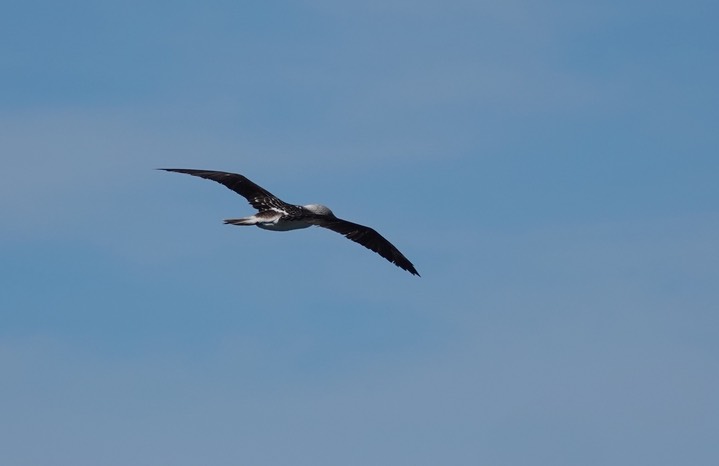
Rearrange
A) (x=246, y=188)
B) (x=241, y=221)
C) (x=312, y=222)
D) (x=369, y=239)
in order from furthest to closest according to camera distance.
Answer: (x=246, y=188) < (x=369, y=239) < (x=312, y=222) < (x=241, y=221)

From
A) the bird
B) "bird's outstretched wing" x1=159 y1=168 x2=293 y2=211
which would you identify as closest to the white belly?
the bird

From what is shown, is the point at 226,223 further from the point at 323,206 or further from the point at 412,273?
the point at 412,273

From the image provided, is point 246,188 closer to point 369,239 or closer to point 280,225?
point 280,225

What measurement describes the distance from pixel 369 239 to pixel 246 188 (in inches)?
251

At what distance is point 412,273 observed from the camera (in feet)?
181

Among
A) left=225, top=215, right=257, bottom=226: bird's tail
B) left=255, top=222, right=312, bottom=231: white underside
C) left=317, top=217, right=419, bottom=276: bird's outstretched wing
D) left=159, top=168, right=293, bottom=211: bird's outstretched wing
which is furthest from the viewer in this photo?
left=159, top=168, right=293, bottom=211: bird's outstretched wing

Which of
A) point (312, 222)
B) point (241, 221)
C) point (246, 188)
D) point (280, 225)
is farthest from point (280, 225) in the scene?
point (246, 188)

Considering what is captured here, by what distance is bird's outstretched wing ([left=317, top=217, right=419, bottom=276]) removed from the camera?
2203 inches

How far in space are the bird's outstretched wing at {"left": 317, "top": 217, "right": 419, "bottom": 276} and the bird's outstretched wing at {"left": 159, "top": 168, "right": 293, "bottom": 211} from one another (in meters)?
2.23

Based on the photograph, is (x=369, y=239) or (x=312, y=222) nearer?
(x=312, y=222)

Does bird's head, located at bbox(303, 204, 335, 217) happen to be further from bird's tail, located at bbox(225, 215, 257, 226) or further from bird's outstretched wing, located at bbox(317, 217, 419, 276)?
bird's tail, located at bbox(225, 215, 257, 226)

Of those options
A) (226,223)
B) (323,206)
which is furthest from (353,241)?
(226,223)

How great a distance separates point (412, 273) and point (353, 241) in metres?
2.94

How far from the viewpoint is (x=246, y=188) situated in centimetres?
5844
